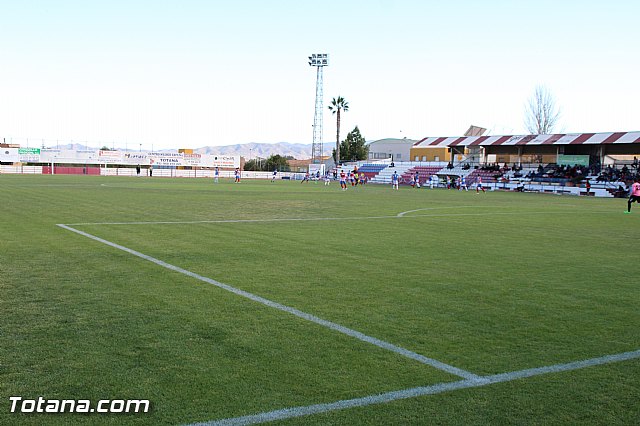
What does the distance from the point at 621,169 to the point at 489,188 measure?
38.2ft

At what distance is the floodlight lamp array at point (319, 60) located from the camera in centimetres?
9081

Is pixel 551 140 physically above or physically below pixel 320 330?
above

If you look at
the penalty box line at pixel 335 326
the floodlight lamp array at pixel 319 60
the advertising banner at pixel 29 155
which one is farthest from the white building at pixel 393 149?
the penalty box line at pixel 335 326

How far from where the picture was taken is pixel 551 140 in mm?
57688

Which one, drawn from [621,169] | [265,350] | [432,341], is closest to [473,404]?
[432,341]

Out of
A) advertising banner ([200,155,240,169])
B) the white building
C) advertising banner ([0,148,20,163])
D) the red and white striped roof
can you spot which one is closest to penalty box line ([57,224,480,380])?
the red and white striped roof

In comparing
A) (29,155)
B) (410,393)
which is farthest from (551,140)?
(29,155)

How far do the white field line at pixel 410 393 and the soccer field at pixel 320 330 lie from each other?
2cm

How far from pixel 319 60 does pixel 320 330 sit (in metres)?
88.8

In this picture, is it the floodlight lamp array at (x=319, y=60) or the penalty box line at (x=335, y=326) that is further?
the floodlight lamp array at (x=319, y=60)

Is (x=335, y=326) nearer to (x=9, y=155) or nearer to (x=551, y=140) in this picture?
(x=551, y=140)

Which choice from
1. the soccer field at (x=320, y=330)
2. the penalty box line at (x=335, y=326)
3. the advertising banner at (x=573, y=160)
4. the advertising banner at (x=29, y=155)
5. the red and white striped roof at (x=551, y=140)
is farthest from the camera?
the advertising banner at (x=29, y=155)

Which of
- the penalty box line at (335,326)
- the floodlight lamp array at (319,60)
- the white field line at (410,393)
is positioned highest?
the floodlight lamp array at (319,60)

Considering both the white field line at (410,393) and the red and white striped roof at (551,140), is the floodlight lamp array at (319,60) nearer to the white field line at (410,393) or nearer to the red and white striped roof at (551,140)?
the red and white striped roof at (551,140)
